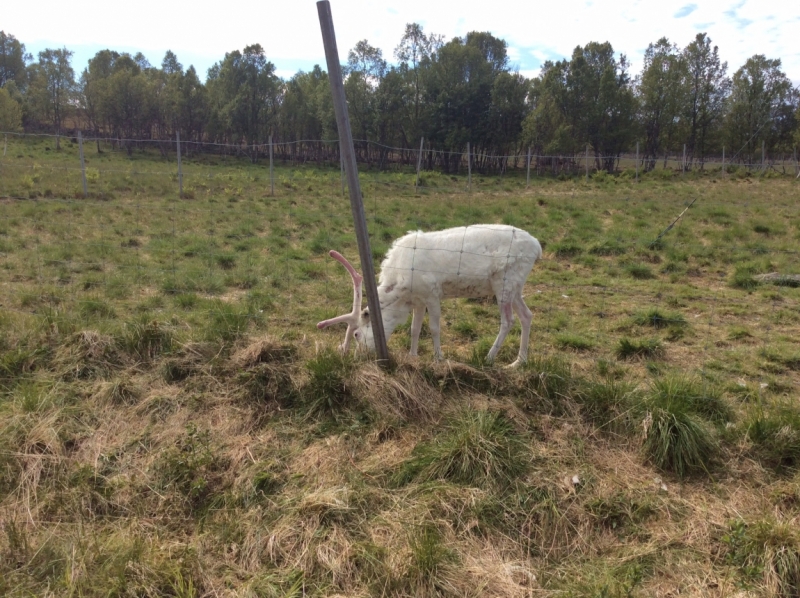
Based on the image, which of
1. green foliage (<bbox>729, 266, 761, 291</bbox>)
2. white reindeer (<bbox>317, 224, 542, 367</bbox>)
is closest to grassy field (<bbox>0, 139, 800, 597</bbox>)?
white reindeer (<bbox>317, 224, 542, 367</bbox>)

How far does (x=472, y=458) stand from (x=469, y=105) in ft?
170

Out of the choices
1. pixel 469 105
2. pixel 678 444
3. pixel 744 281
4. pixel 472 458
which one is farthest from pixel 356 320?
pixel 469 105

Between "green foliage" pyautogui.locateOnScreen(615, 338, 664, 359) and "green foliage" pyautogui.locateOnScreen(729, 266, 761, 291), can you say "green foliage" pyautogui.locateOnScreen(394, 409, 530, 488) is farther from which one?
"green foliage" pyautogui.locateOnScreen(729, 266, 761, 291)

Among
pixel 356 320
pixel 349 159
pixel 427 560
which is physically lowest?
pixel 427 560

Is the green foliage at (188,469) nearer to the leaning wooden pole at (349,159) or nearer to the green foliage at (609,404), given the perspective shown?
the leaning wooden pole at (349,159)

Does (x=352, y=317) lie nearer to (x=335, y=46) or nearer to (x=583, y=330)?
(x=335, y=46)

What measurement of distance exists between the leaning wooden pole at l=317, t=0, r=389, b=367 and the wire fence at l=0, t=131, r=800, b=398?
125 centimetres

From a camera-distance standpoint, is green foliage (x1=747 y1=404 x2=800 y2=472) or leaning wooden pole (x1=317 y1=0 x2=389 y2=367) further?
leaning wooden pole (x1=317 y1=0 x2=389 y2=367)

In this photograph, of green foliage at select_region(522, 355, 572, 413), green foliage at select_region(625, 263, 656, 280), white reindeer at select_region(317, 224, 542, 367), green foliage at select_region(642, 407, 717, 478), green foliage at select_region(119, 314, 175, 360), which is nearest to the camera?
green foliage at select_region(642, 407, 717, 478)

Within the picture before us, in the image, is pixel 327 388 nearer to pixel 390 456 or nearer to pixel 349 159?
pixel 390 456

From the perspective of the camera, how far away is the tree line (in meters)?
49.1

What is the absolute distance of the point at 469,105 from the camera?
50969 mm

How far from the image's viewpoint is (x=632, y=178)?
31.5 metres

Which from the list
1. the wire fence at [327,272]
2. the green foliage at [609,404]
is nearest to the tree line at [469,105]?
the wire fence at [327,272]
